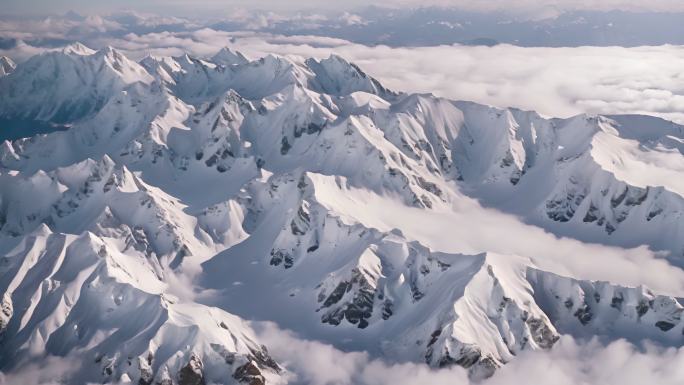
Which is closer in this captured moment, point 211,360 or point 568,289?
Result: point 211,360

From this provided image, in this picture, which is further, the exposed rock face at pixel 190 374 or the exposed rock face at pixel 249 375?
the exposed rock face at pixel 249 375

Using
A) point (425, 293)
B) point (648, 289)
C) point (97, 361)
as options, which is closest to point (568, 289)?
point (648, 289)

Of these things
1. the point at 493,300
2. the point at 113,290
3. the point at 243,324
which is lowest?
the point at 243,324

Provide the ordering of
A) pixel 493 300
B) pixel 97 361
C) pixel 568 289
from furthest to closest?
Result: pixel 568 289, pixel 493 300, pixel 97 361

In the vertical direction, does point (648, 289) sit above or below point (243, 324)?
above

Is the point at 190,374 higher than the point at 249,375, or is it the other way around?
the point at 190,374

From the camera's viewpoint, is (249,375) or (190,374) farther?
(249,375)

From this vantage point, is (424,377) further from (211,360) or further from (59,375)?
(59,375)

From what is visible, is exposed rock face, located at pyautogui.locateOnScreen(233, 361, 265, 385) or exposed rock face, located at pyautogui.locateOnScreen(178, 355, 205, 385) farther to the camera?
exposed rock face, located at pyautogui.locateOnScreen(233, 361, 265, 385)

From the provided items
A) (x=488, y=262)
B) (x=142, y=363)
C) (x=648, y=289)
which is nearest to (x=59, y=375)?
(x=142, y=363)

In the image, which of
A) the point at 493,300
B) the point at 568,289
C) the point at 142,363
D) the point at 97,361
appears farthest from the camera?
the point at 568,289
